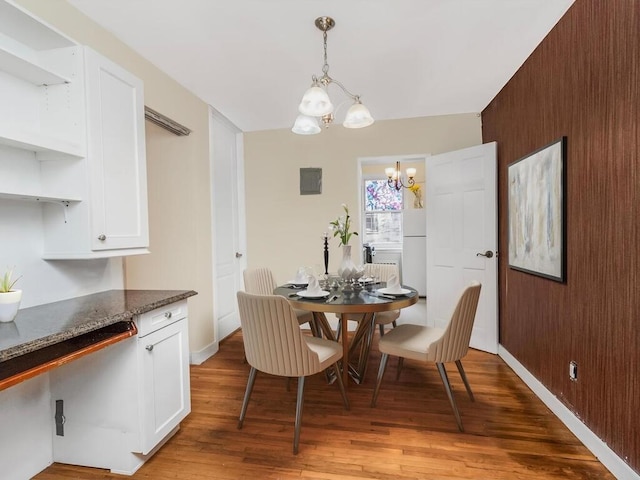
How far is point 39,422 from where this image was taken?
5.66 feet

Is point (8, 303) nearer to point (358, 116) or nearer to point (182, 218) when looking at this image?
point (182, 218)

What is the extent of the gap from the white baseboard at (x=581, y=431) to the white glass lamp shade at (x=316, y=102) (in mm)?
2351

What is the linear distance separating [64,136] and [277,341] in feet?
5.00

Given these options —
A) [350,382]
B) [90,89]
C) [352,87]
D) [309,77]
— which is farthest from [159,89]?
[350,382]

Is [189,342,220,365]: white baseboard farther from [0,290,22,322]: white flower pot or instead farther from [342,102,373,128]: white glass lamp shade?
[342,102,373,128]: white glass lamp shade

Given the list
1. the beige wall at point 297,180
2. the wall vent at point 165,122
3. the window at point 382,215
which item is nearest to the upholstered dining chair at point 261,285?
the beige wall at point 297,180

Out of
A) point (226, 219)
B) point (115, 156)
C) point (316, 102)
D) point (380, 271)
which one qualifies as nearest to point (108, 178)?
point (115, 156)

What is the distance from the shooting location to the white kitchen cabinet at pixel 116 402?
5.49 ft

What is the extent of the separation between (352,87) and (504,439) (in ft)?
9.29

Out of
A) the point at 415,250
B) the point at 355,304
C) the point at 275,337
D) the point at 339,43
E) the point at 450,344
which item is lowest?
the point at 450,344

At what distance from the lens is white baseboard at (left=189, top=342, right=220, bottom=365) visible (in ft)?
10.1

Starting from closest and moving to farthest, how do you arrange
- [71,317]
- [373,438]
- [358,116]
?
[71,317] → [373,438] → [358,116]

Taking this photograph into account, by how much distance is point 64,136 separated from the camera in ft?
5.49

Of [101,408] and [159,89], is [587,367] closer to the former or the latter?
[101,408]
